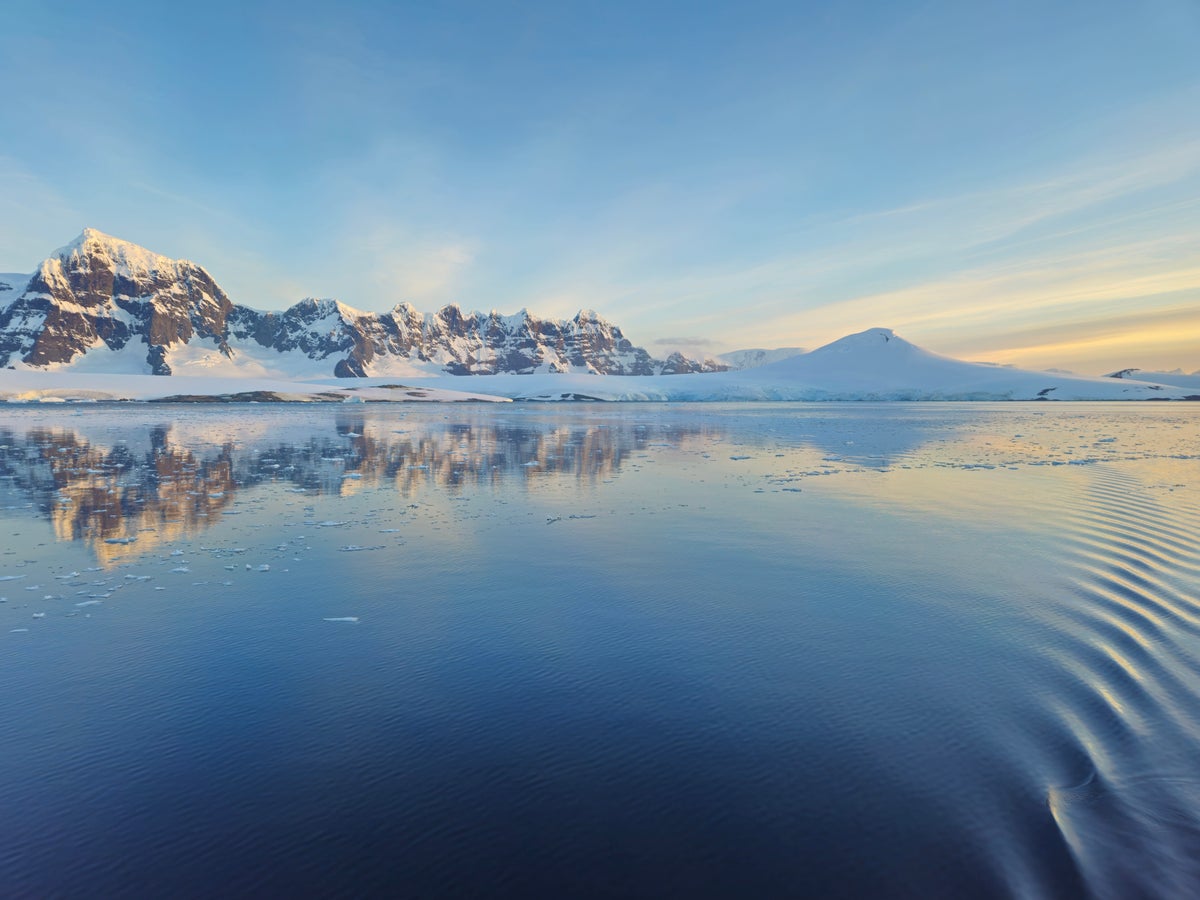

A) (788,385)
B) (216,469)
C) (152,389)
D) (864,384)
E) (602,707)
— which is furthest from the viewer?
(788,385)

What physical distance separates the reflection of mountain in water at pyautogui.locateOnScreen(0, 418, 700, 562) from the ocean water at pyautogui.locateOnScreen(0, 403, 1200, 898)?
51cm

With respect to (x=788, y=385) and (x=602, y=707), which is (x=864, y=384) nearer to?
(x=788, y=385)

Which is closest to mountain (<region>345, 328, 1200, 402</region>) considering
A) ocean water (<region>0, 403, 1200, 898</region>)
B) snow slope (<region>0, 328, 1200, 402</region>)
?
snow slope (<region>0, 328, 1200, 402</region>)

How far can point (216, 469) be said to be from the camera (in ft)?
56.9

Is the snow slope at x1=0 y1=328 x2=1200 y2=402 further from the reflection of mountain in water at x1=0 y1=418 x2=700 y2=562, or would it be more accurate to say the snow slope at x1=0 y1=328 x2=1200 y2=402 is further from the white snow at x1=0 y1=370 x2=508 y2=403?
the reflection of mountain in water at x1=0 y1=418 x2=700 y2=562

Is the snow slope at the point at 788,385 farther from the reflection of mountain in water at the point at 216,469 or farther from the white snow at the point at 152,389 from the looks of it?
the reflection of mountain in water at the point at 216,469

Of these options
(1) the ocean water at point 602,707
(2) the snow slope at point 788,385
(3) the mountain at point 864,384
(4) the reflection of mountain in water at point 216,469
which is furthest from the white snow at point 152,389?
(1) the ocean water at point 602,707

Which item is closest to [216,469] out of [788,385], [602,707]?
[602,707]

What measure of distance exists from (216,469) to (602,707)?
656 inches

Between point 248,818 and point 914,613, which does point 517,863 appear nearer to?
point 248,818

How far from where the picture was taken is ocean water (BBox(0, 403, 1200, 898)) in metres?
3.13

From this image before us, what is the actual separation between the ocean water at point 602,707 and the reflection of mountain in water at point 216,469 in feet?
1.68

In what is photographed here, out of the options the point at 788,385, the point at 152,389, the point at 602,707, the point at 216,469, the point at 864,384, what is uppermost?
the point at 864,384

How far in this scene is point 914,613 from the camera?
20.9 feet
